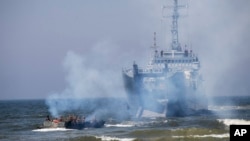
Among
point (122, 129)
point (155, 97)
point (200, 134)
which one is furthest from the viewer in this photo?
point (155, 97)

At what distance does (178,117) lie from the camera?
237ft

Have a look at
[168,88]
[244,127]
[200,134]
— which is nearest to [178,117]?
[168,88]

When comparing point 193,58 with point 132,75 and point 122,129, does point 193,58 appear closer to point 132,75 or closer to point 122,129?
point 132,75

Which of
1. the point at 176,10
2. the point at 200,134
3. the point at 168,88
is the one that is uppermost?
the point at 176,10

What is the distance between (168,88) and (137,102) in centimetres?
445

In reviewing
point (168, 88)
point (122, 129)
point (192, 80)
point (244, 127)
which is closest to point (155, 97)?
→ point (168, 88)

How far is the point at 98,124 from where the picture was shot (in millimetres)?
59812

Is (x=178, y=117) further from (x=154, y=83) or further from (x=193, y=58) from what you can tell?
(x=193, y=58)

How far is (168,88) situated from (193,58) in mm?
10775

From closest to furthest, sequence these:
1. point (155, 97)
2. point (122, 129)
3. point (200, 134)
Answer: point (200, 134) → point (122, 129) → point (155, 97)

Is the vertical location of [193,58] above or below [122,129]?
above

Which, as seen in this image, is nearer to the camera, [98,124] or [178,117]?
[98,124]

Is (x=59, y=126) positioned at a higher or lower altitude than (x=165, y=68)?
lower

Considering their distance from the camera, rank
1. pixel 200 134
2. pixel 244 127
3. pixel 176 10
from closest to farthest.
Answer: pixel 244 127 < pixel 200 134 < pixel 176 10
